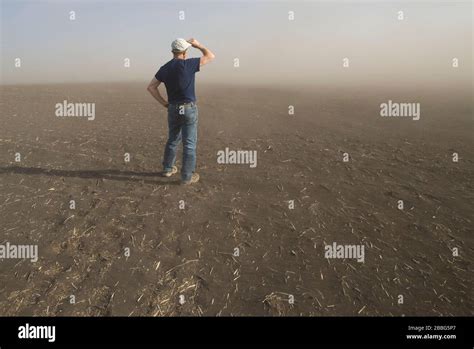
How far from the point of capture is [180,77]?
592 cm

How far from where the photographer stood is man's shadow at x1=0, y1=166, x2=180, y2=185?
715cm

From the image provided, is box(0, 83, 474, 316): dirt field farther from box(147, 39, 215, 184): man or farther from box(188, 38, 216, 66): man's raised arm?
box(188, 38, 216, 66): man's raised arm

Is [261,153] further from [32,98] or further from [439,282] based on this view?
[32,98]

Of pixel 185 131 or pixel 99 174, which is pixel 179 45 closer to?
pixel 185 131

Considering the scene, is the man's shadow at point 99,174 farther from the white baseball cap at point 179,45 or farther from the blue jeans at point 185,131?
the white baseball cap at point 179,45

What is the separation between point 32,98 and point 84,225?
52.3 ft

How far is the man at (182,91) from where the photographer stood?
233 inches

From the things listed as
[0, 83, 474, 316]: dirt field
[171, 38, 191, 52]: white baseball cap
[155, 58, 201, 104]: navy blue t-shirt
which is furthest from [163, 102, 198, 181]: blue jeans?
[171, 38, 191, 52]: white baseball cap

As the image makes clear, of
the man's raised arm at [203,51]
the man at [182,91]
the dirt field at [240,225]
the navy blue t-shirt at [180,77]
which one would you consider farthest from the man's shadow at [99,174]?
the man's raised arm at [203,51]

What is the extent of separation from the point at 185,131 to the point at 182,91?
0.77 m

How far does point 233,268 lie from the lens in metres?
4.53

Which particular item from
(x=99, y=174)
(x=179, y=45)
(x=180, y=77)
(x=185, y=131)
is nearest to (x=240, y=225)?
(x=185, y=131)

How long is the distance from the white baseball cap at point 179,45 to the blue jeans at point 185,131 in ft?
3.24
